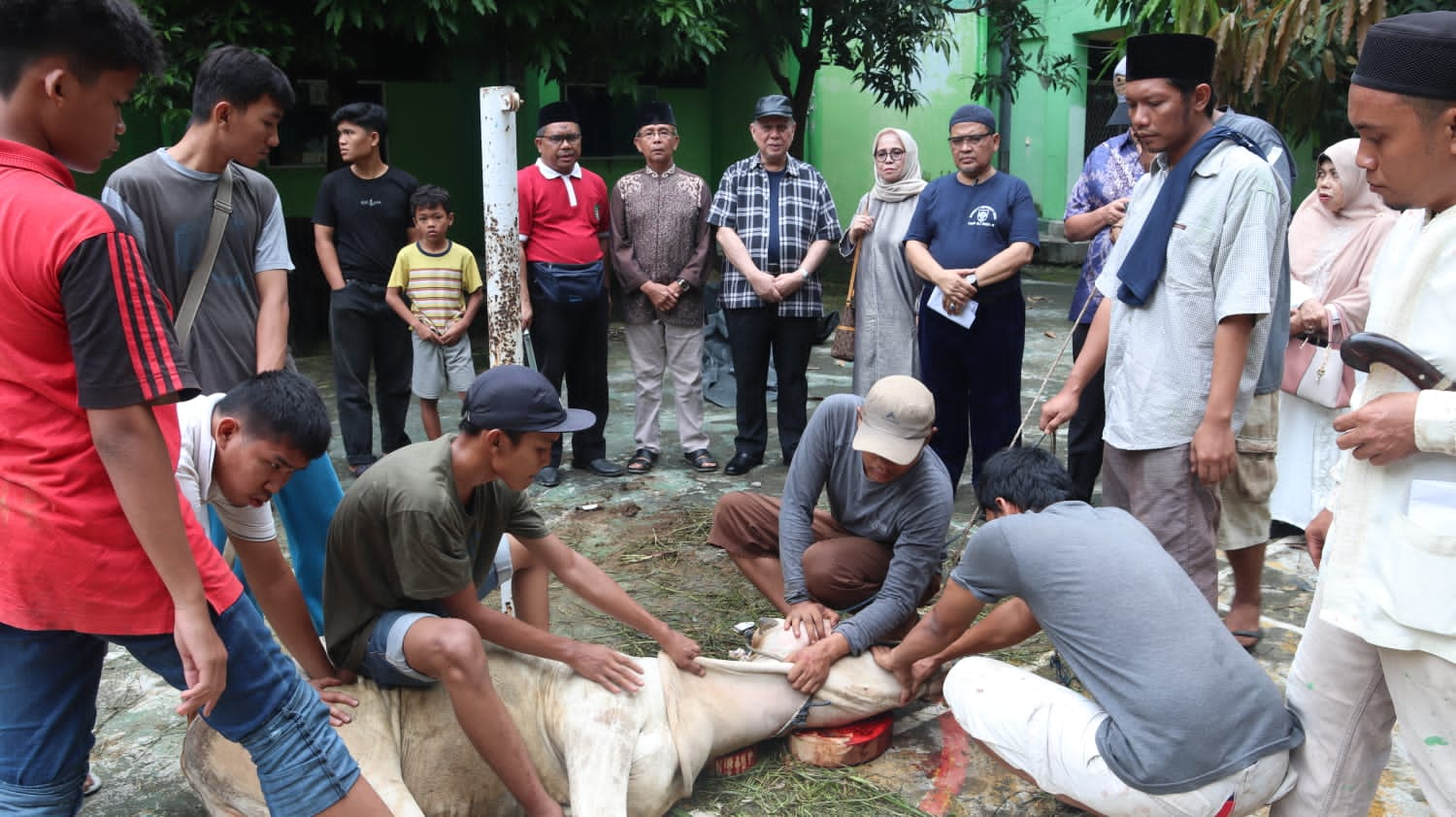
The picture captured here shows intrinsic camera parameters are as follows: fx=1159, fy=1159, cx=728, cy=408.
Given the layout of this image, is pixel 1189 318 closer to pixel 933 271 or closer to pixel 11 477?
pixel 933 271

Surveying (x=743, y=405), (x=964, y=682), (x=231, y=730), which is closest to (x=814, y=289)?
Result: (x=743, y=405)

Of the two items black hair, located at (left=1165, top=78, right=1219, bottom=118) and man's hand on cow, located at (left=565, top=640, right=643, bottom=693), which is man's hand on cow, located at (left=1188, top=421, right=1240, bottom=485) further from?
man's hand on cow, located at (left=565, top=640, right=643, bottom=693)

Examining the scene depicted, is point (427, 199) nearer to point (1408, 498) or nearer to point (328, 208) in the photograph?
point (328, 208)

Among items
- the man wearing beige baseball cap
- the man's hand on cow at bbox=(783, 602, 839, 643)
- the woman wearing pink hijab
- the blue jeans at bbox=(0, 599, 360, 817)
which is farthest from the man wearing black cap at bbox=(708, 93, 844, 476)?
the blue jeans at bbox=(0, 599, 360, 817)

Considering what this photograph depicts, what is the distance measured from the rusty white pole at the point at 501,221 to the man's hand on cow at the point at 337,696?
146 cm

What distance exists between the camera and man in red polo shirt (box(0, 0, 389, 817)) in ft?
6.19

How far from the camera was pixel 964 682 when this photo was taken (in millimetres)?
3035

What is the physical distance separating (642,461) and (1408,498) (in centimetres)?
443

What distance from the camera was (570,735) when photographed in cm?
303

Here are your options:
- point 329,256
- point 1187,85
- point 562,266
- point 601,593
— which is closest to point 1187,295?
point 1187,85

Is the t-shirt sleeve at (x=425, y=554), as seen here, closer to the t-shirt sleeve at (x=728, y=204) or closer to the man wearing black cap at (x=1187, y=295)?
the man wearing black cap at (x=1187, y=295)

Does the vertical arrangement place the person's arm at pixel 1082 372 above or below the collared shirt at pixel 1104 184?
below

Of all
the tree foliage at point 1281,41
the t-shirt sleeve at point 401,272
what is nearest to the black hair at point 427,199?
the t-shirt sleeve at point 401,272

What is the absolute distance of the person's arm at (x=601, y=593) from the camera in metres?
3.31
